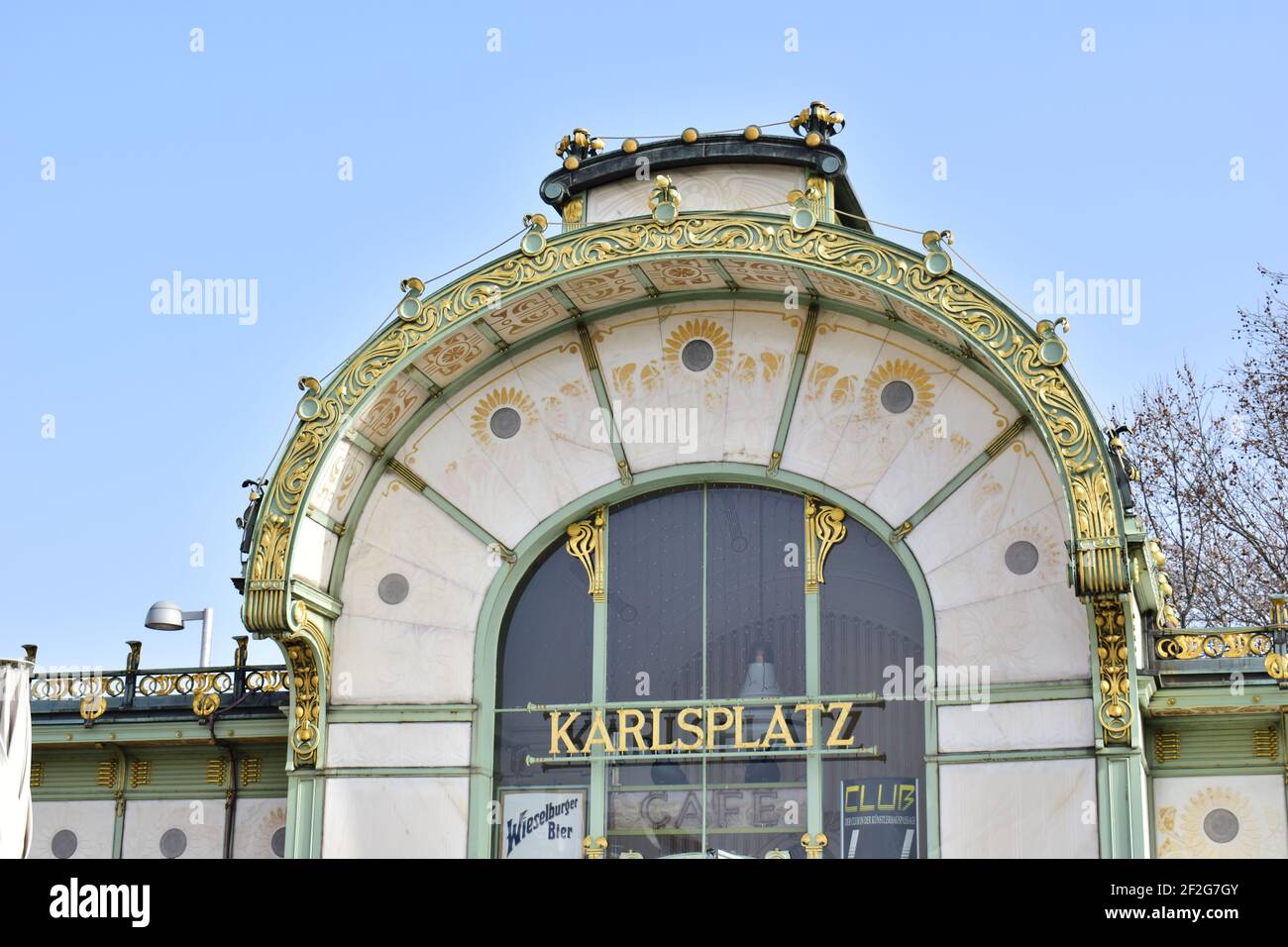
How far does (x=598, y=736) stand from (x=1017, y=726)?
3.95 meters

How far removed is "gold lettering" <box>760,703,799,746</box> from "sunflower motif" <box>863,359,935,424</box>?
9.77ft

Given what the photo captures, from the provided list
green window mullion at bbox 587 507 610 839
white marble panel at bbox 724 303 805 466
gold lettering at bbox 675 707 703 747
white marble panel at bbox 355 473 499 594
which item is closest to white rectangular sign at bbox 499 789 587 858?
green window mullion at bbox 587 507 610 839

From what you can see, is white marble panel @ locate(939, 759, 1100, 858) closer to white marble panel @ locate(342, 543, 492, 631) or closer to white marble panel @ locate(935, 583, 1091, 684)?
white marble panel @ locate(935, 583, 1091, 684)

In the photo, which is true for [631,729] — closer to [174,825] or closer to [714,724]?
[714,724]

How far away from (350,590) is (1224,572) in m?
16.4

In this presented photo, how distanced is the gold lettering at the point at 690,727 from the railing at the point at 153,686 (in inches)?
162

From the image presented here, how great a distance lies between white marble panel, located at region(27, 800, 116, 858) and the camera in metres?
18.9

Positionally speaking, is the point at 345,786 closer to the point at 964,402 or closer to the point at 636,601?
the point at 636,601

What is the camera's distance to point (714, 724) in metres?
16.8

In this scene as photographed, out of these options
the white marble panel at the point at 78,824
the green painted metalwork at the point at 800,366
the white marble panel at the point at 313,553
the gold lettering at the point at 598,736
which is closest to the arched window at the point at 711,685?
the gold lettering at the point at 598,736

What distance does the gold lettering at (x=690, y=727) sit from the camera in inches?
662

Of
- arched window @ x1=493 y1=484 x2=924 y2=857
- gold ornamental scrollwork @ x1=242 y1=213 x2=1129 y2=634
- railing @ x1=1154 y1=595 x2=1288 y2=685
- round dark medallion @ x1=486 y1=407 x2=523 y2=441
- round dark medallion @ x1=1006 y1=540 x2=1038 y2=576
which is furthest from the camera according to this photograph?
round dark medallion @ x1=486 y1=407 x2=523 y2=441
